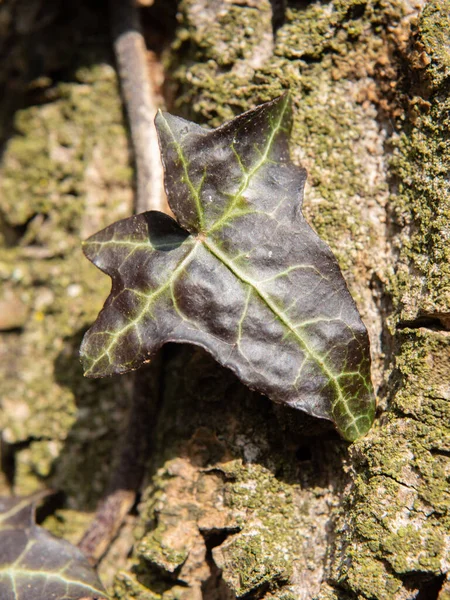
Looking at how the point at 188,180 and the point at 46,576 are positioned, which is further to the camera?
the point at 46,576

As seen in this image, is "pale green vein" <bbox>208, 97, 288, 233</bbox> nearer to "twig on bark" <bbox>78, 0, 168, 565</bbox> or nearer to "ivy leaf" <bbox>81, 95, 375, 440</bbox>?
"ivy leaf" <bbox>81, 95, 375, 440</bbox>

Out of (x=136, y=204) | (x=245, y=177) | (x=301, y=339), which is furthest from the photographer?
(x=136, y=204)

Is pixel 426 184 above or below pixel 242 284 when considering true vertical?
above

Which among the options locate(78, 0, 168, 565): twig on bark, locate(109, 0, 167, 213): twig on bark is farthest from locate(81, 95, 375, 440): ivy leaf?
locate(109, 0, 167, 213): twig on bark

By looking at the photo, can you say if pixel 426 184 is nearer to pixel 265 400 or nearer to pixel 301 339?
pixel 301 339

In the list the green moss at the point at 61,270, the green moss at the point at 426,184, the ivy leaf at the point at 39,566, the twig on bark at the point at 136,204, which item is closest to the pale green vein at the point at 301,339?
the green moss at the point at 426,184

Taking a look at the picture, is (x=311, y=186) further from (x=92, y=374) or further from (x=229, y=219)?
(x=92, y=374)

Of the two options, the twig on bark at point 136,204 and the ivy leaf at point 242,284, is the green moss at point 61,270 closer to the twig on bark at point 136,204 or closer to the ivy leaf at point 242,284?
the twig on bark at point 136,204

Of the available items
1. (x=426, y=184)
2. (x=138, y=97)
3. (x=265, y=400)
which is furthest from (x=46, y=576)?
(x=138, y=97)
